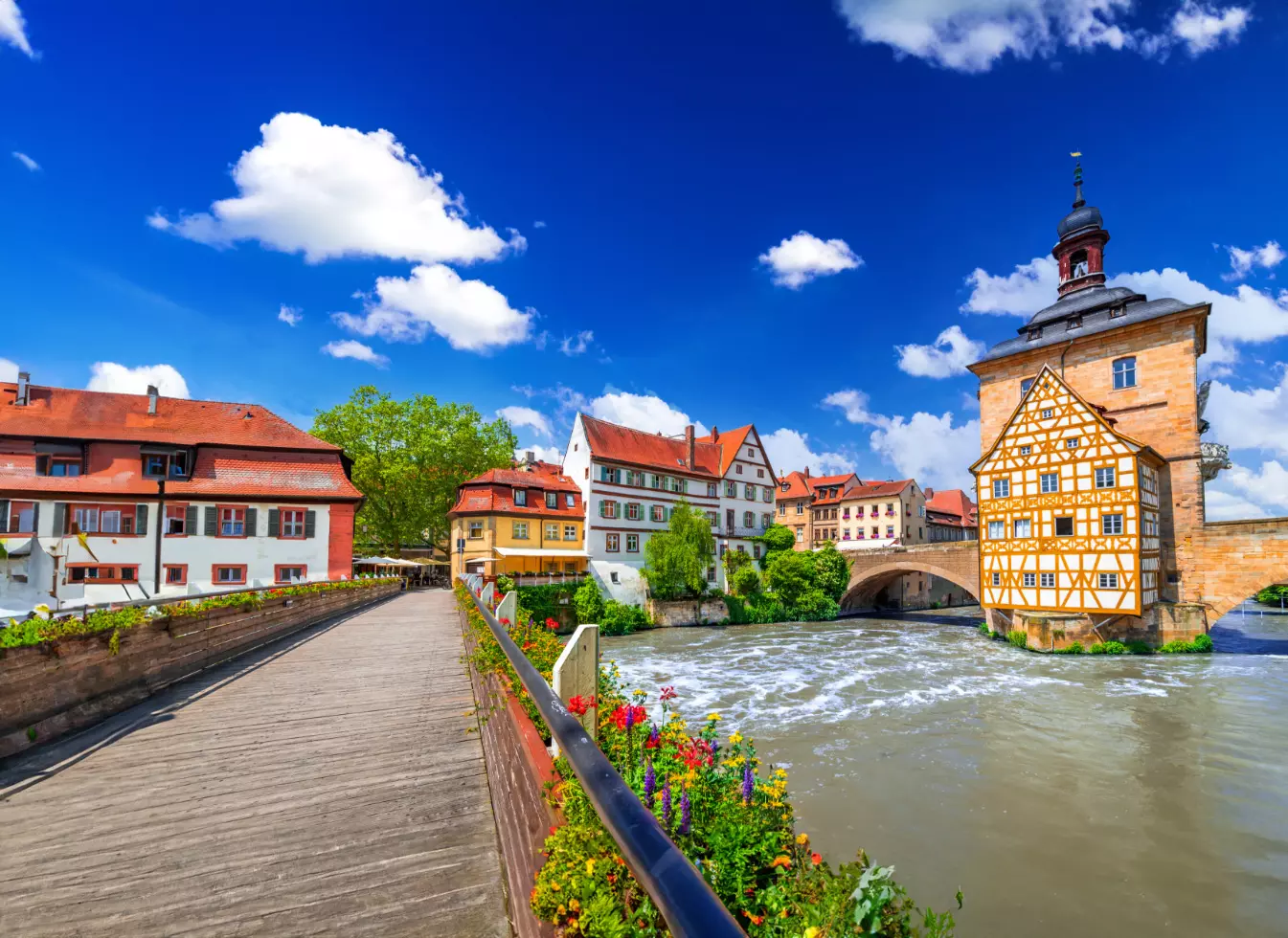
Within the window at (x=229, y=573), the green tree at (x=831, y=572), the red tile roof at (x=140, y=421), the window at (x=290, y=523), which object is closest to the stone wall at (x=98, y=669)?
the window at (x=290, y=523)

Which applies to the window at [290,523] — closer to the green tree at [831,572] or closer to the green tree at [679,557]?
the green tree at [679,557]

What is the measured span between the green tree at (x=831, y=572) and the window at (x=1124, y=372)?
19986mm

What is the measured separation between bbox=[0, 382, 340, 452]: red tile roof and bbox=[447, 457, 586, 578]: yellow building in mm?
10639

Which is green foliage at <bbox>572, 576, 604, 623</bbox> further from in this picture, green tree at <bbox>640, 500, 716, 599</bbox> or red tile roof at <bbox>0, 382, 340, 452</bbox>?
red tile roof at <bbox>0, 382, 340, 452</bbox>

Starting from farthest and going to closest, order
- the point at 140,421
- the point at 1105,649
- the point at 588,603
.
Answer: the point at 588,603, the point at 1105,649, the point at 140,421

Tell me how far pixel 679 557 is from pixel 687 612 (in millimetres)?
3917

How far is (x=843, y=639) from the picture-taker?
114 ft

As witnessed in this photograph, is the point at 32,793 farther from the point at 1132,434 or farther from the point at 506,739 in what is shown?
the point at 1132,434

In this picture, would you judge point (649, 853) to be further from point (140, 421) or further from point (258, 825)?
point (140, 421)

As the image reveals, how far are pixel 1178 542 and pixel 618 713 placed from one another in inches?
1461

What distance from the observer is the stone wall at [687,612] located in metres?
39.5

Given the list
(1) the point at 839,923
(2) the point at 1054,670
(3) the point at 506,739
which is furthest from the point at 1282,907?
(2) the point at 1054,670

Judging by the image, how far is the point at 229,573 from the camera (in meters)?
26.2

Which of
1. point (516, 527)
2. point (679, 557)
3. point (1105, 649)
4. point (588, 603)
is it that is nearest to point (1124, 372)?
point (1105, 649)
